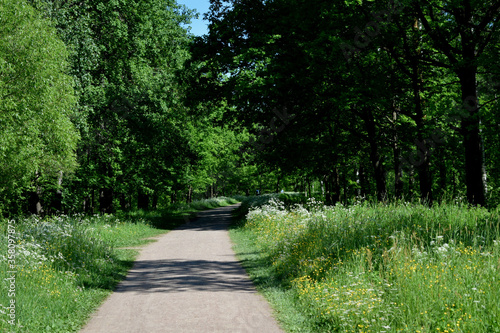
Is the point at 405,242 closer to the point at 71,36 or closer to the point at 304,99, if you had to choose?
the point at 304,99

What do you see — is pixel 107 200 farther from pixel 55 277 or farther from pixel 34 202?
pixel 55 277

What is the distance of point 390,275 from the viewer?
668 cm

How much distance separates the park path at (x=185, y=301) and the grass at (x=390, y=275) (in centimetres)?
55

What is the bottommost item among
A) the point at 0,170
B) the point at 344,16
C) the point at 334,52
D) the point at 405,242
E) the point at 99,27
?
the point at 405,242

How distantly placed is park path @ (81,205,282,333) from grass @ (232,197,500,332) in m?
0.55

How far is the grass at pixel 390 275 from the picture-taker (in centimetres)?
537

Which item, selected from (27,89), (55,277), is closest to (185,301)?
(55,277)

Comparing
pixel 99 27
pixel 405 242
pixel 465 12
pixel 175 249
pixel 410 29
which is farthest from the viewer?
pixel 99 27

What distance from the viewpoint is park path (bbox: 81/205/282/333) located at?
20.8 feet

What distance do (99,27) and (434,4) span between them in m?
18.1

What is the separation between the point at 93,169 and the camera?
98.6 ft

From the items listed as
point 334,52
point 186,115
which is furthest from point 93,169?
point 334,52

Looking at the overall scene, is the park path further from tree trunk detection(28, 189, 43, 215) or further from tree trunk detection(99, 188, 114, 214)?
tree trunk detection(99, 188, 114, 214)

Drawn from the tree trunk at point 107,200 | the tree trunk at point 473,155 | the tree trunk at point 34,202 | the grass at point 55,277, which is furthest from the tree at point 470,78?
the tree trunk at point 107,200
